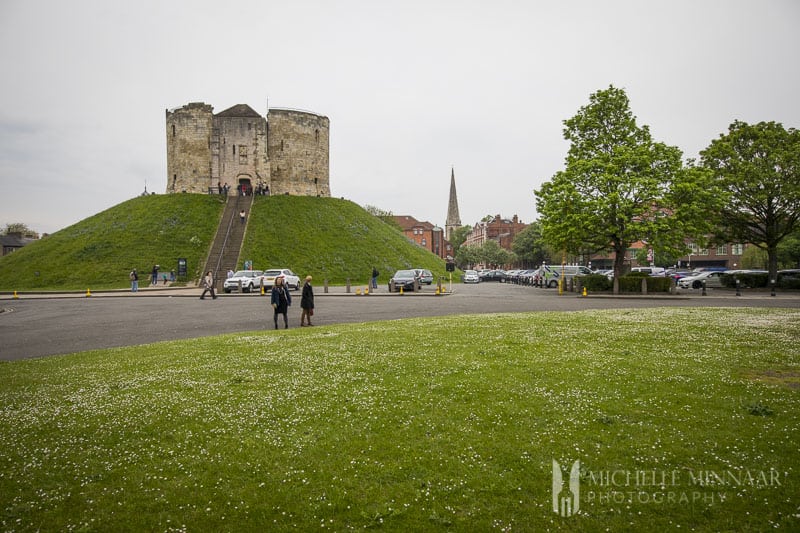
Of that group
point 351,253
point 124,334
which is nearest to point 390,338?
point 124,334

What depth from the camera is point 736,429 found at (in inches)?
225

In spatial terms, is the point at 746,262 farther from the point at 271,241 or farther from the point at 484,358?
the point at 484,358

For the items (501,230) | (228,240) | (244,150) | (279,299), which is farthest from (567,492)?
(501,230)

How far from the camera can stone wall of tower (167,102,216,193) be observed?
6456 cm

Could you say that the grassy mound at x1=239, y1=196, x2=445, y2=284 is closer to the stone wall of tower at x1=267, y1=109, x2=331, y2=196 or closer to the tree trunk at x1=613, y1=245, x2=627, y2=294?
the stone wall of tower at x1=267, y1=109, x2=331, y2=196

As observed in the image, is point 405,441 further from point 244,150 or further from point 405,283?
point 244,150

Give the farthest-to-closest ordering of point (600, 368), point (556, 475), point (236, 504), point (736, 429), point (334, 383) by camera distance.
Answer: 1. point (600, 368)
2. point (334, 383)
3. point (736, 429)
4. point (556, 475)
5. point (236, 504)

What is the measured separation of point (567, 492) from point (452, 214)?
183989 mm

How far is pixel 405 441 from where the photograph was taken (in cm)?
561

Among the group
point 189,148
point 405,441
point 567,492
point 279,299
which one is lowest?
point 567,492

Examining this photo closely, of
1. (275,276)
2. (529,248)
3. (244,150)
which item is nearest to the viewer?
(275,276)

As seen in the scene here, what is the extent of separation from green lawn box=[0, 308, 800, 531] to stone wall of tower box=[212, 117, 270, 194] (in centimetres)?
6000

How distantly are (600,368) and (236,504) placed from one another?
7.35 meters

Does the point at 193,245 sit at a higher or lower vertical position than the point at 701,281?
higher
